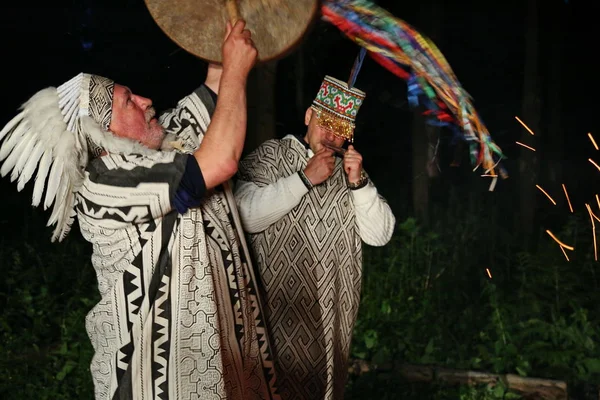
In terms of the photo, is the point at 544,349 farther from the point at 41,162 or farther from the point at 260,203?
the point at 41,162

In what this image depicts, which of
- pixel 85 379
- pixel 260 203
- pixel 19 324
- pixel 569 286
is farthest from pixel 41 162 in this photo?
pixel 569 286

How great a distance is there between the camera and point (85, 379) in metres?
6.74

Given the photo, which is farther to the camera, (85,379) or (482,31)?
(482,31)

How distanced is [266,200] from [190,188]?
1025 millimetres

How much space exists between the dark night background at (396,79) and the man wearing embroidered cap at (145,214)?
137 inches

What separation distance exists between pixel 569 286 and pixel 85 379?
3.88 m

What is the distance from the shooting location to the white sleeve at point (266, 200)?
4.43 metres

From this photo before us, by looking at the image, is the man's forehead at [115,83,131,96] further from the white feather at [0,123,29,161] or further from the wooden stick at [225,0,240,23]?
the wooden stick at [225,0,240,23]

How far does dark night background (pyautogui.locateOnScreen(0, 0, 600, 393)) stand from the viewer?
32.6ft

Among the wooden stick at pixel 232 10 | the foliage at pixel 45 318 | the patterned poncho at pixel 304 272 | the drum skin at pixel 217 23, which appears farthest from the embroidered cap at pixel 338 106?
the foliage at pixel 45 318

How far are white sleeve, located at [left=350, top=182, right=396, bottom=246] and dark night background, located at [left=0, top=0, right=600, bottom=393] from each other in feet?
7.79

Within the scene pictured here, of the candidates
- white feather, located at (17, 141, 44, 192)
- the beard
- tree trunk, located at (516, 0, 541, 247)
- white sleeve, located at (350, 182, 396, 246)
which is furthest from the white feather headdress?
tree trunk, located at (516, 0, 541, 247)

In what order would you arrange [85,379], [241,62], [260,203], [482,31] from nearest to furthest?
[241,62] → [260,203] → [85,379] → [482,31]

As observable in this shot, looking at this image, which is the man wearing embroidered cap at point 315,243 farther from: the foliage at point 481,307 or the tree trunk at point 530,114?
the tree trunk at point 530,114
